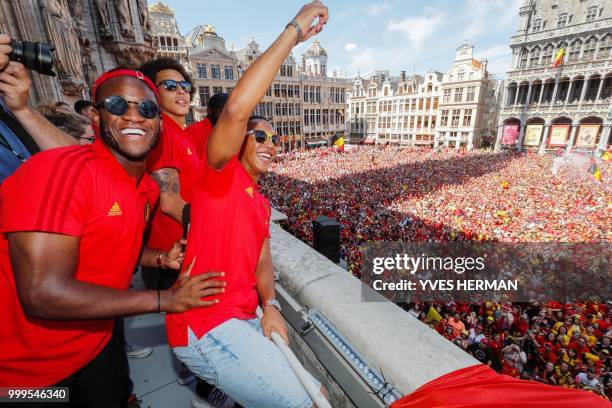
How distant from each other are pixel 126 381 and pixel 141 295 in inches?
35.9

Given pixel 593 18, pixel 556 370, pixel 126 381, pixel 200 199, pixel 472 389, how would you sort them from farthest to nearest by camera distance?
pixel 593 18 < pixel 556 370 < pixel 126 381 < pixel 200 199 < pixel 472 389

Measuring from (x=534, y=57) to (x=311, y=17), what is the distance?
159ft

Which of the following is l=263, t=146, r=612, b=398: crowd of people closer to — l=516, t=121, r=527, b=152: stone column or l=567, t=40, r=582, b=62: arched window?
l=516, t=121, r=527, b=152: stone column

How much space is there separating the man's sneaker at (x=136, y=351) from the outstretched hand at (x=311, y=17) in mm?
2694

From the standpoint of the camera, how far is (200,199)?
4.82ft

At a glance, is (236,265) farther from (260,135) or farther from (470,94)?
(470,94)

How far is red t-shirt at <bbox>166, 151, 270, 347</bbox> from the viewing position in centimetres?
141

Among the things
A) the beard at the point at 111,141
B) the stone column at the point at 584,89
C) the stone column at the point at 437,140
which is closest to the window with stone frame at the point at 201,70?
the stone column at the point at 437,140

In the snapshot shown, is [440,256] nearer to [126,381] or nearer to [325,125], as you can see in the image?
[126,381]

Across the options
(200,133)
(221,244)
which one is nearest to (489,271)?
(200,133)

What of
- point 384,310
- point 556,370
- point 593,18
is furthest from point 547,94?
point 384,310

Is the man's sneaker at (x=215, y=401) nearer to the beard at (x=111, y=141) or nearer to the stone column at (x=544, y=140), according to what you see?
the beard at (x=111, y=141)

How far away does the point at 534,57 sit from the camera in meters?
35.5

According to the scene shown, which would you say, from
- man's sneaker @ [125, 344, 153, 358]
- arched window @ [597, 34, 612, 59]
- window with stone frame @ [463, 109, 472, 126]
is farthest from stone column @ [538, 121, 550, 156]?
man's sneaker @ [125, 344, 153, 358]
